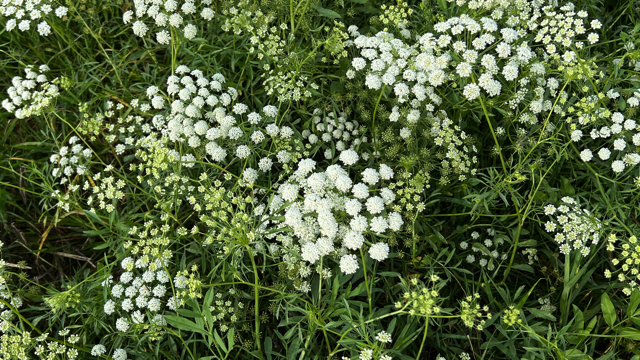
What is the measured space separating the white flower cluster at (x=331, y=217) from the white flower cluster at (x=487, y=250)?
1.06 metres

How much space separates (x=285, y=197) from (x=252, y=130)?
109 cm

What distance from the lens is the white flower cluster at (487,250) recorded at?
405cm

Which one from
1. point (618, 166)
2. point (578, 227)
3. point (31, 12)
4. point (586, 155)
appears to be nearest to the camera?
point (578, 227)

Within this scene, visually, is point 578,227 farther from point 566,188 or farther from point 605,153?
point 605,153

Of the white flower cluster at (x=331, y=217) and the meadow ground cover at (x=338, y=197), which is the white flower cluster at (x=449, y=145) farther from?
the white flower cluster at (x=331, y=217)

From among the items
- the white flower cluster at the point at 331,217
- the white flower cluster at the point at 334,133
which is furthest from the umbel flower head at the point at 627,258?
the white flower cluster at the point at 334,133

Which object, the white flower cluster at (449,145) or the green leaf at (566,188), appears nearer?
the white flower cluster at (449,145)

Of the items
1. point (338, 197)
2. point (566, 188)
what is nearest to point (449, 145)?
point (338, 197)

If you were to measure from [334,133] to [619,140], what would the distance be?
2.70 meters

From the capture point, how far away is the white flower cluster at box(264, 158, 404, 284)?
128 inches

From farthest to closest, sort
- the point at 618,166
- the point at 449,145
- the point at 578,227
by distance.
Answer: the point at 618,166 < the point at 449,145 < the point at 578,227

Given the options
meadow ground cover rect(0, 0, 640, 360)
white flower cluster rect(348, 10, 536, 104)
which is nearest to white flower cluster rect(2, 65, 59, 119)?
meadow ground cover rect(0, 0, 640, 360)

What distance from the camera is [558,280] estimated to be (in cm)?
413

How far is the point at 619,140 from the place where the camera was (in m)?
4.06
